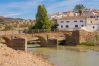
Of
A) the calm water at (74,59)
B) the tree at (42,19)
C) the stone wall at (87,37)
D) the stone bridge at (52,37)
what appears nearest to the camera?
the calm water at (74,59)

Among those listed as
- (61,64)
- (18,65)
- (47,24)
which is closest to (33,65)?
(18,65)

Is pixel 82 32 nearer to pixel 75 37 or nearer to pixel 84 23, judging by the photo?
pixel 75 37

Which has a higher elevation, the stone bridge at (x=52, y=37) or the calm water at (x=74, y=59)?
the stone bridge at (x=52, y=37)

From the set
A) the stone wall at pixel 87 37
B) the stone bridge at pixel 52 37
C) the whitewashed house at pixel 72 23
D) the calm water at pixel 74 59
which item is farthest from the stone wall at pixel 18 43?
the whitewashed house at pixel 72 23

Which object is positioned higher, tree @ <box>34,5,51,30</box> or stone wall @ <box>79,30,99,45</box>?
tree @ <box>34,5,51,30</box>

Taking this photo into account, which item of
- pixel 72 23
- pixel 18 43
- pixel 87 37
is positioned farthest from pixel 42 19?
pixel 18 43

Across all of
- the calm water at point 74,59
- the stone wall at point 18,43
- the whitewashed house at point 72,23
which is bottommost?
the calm water at point 74,59

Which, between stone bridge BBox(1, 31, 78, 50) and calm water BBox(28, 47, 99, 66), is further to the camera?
stone bridge BBox(1, 31, 78, 50)

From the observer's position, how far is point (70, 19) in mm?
104500

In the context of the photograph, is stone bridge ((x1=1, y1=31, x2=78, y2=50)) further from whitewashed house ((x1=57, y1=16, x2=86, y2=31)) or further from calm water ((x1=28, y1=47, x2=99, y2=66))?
calm water ((x1=28, y1=47, x2=99, y2=66))

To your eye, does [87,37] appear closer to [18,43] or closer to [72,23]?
[18,43]

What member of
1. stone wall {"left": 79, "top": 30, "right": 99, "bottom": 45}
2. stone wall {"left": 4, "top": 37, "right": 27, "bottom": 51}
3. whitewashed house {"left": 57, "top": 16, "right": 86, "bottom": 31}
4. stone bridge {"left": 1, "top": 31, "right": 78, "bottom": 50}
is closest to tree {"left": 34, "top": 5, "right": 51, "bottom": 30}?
whitewashed house {"left": 57, "top": 16, "right": 86, "bottom": 31}

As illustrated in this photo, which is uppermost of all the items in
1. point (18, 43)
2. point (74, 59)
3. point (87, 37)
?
point (87, 37)

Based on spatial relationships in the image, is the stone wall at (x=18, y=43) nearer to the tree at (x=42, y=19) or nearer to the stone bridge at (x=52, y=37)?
the stone bridge at (x=52, y=37)
